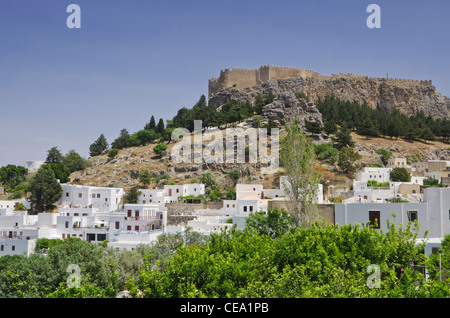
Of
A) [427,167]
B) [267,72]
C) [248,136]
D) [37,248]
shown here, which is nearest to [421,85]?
[267,72]

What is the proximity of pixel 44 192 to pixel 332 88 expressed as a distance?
4849 centimetres

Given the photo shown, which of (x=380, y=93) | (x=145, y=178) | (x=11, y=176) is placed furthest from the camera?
(x=380, y=93)

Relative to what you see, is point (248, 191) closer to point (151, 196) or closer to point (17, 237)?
point (151, 196)

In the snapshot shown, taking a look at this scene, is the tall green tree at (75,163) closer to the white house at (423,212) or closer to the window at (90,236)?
the window at (90,236)

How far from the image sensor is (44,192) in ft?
147

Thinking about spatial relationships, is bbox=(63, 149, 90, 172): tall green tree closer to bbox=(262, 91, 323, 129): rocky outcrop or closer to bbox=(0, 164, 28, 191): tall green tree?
bbox=(0, 164, 28, 191): tall green tree

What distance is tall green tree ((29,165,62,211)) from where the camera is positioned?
44.8m

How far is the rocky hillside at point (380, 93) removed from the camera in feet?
240

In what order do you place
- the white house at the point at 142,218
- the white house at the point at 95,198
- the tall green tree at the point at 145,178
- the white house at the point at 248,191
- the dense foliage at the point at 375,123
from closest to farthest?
the white house at the point at 142,218 < the white house at the point at 248,191 < the white house at the point at 95,198 < the tall green tree at the point at 145,178 < the dense foliage at the point at 375,123

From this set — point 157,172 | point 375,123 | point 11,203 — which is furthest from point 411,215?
point 375,123

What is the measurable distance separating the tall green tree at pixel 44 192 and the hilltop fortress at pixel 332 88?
102ft

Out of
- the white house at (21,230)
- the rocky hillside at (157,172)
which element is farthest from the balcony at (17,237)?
the rocky hillside at (157,172)

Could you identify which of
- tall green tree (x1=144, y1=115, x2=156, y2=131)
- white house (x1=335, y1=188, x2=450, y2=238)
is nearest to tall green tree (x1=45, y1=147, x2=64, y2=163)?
tall green tree (x1=144, y1=115, x2=156, y2=131)

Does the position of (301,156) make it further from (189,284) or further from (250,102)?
(250,102)
